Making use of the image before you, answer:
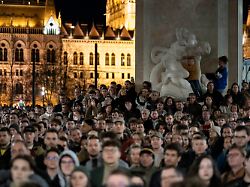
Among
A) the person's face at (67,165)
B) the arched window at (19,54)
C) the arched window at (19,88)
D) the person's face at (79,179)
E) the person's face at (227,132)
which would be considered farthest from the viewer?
the arched window at (19,54)

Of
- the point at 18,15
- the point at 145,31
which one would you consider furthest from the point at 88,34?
the point at 145,31

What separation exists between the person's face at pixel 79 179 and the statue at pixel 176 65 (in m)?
14.7

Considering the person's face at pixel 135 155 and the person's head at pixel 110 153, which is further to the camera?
the person's face at pixel 135 155

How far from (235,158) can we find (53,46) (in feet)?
422

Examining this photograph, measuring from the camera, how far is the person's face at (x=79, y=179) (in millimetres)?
9133

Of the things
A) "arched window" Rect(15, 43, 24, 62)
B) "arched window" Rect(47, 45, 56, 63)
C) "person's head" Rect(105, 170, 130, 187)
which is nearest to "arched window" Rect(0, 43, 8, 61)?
"arched window" Rect(15, 43, 24, 62)

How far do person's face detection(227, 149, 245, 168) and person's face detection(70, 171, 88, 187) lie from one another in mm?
2659

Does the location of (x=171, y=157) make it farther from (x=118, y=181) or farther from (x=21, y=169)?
(x=118, y=181)

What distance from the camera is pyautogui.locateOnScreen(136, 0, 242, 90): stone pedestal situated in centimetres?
2703

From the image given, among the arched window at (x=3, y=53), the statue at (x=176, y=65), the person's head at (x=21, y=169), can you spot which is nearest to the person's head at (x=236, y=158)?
the person's head at (x=21, y=169)

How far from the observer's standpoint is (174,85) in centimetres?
2400

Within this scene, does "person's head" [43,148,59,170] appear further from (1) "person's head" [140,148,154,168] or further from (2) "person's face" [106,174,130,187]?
(2) "person's face" [106,174,130,187]

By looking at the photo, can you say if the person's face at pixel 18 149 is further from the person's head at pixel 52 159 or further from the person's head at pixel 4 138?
the person's head at pixel 4 138

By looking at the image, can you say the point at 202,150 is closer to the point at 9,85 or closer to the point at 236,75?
the point at 236,75
